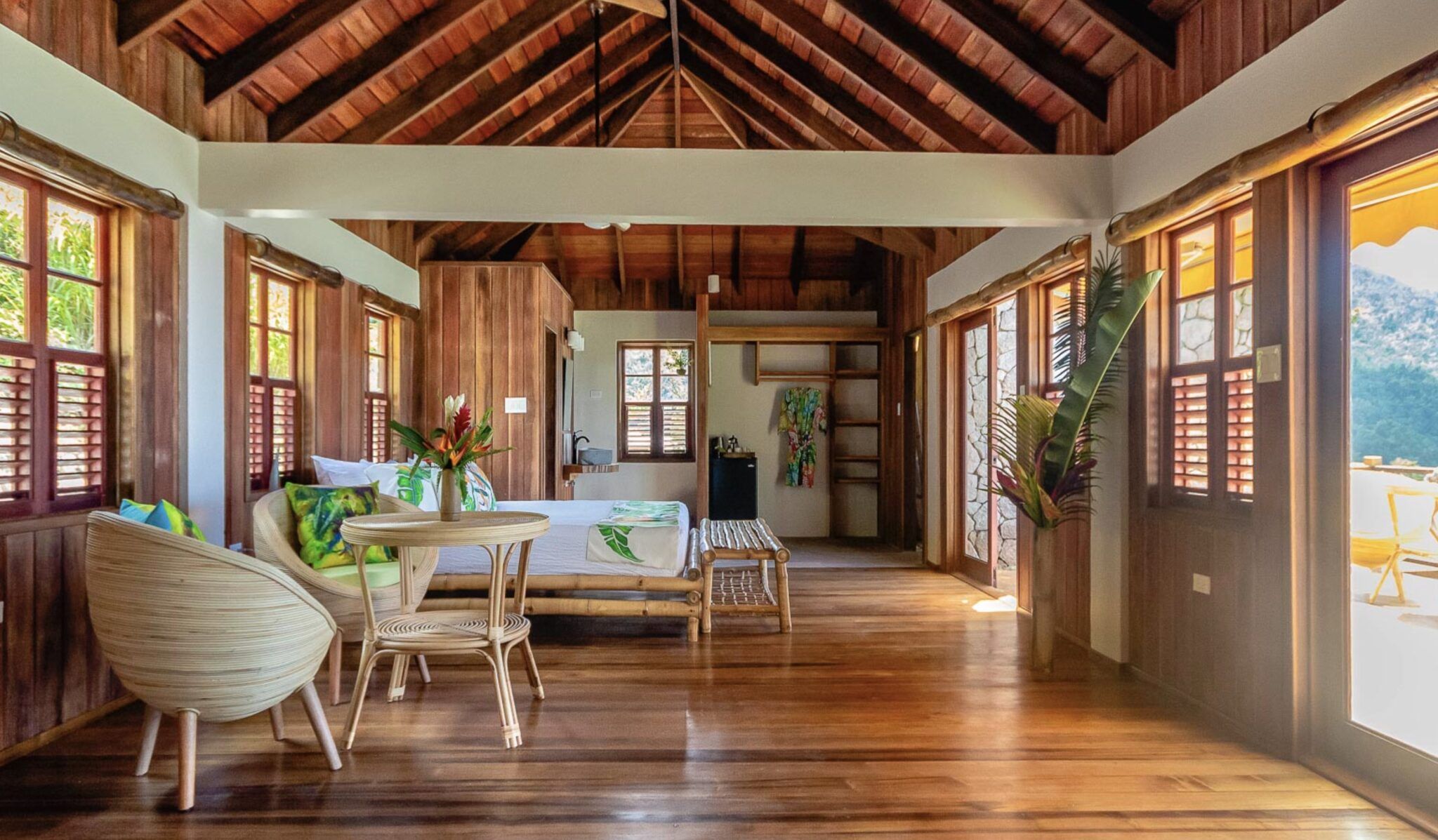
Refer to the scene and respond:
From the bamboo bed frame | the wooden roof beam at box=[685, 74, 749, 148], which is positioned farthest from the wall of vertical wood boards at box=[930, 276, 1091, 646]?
the wooden roof beam at box=[685, 74, 749, 148]

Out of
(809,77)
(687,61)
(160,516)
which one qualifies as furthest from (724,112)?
(160,516)

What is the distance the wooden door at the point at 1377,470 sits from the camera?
99.2 inches

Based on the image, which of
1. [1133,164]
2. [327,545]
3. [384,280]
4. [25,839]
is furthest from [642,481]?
[25,839]

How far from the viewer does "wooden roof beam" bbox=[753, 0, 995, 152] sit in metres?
4.80

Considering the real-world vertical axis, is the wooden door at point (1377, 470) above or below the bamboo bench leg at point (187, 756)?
above

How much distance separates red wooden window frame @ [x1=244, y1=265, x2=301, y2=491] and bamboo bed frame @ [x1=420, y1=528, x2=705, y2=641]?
1.19 meters

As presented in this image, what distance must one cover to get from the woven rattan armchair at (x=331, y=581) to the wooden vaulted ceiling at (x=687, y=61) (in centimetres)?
213

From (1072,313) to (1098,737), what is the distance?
206 cm

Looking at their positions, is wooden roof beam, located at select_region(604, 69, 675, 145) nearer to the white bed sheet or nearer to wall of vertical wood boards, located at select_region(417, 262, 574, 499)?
wall of vertical wood boards, located at select_region(417, 262, 574, 499)

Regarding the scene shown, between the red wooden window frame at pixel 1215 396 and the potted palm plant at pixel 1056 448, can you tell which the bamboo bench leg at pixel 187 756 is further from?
the red wooden window frame at pixel 1215 396

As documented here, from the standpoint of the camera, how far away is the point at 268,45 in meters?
3.97

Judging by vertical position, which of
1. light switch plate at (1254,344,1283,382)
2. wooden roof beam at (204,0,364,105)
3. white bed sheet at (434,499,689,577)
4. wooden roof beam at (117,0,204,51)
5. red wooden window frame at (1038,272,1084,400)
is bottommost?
white bed sheet at (434,499,689,577)

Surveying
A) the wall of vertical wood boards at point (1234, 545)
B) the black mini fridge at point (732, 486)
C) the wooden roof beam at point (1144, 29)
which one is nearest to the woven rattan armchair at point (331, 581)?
the wall of vertical wood boards at point (1234, 545)

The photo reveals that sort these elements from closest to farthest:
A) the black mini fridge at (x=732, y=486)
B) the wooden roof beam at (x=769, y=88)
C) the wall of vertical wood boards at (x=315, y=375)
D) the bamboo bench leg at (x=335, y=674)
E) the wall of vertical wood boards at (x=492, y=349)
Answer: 1. the bamboo bench leg at (x=335, y=674)
2. the wall of vertical wood boards at (x=315, y=375)
3. the wooden roof beam at (x=769, y=88)
4. the wall of vertical wood boards at (x=492, y=349)
5. the black mini fridge at (x=732, y=486)
